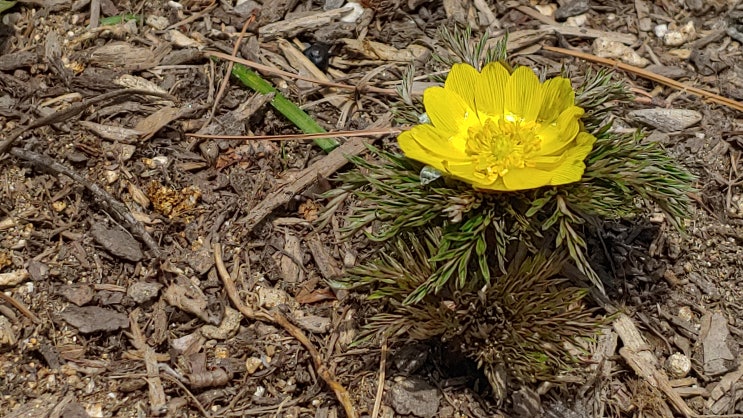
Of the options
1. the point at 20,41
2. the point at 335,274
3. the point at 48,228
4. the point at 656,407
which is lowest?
the point at 656,407

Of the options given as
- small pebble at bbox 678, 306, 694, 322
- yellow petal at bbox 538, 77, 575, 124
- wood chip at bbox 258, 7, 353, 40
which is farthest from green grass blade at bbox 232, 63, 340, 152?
small pebble at bbox 678, 306, 694, 322

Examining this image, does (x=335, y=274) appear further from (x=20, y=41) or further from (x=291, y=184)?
(x=20, y=41)

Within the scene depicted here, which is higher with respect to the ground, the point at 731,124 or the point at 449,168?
the point at 449,168

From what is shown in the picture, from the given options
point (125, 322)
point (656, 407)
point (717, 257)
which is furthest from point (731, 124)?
point (125, 322)

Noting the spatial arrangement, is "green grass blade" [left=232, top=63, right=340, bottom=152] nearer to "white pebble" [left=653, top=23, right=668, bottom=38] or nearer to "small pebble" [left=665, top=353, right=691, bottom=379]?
"small pebble" [left=665, top=353, right=691, bottom=379]

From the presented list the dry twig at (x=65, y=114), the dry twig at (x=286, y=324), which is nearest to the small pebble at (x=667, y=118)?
the dry twig at (x=286, y=324)

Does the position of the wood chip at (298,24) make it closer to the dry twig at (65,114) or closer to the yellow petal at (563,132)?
the dry twig at (65,114)

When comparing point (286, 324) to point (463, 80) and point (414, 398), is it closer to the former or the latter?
point (414, 398)
